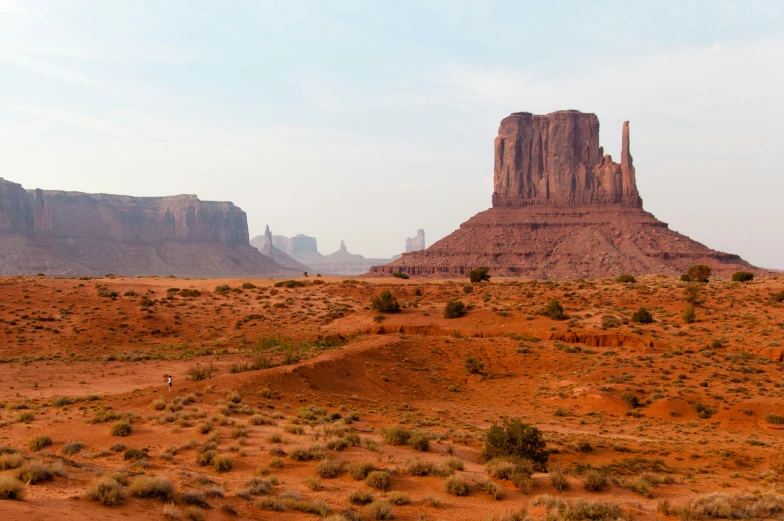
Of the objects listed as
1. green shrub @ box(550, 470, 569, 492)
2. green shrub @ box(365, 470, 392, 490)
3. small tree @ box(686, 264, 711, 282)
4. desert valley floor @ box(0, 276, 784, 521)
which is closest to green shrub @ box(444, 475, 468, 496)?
desert valley floor @ box(0, 276, 784, 521)

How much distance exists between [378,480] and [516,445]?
14.4 ft

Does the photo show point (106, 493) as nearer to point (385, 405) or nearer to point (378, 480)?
point (378, 480)

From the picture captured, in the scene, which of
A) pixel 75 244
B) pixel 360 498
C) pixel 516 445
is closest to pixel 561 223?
pixel 516 445

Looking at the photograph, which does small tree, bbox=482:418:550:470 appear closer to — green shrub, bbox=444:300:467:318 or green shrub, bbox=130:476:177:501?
green shrub, bbox=130:476:177:501

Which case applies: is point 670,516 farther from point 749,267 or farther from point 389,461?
point 749,267

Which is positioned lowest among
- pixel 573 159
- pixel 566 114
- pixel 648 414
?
pixel 648 414

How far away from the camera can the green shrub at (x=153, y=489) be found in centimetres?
1018

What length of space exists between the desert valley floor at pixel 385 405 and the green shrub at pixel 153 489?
0.03m

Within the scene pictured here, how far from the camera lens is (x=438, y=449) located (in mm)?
16344

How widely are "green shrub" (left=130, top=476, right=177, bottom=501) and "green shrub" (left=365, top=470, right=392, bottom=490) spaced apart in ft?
13.9

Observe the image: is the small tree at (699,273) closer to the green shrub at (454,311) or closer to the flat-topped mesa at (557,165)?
the green shrub at (454,311)

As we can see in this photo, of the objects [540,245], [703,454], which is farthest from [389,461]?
[540,245]

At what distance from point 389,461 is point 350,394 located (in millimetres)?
9848

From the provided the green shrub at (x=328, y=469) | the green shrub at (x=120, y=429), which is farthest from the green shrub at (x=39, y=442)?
the green shrub at (x=328, y=469)
